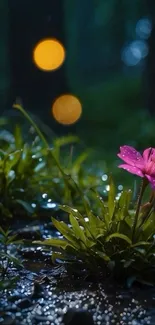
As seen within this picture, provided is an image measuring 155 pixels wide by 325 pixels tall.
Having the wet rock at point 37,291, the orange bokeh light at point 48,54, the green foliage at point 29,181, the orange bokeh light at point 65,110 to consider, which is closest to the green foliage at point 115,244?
the wet rock at point 37,291

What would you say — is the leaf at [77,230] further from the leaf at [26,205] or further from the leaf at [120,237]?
the leaf at [26,205]

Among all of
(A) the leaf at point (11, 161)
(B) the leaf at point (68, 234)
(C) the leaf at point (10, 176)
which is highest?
(A) the leaf at point (11, 161)

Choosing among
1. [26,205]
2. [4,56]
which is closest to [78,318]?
[26,205]

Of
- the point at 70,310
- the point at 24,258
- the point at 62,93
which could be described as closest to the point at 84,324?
the point at 70,310

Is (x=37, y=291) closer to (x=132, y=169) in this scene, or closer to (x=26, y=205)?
(x=132, y=169)

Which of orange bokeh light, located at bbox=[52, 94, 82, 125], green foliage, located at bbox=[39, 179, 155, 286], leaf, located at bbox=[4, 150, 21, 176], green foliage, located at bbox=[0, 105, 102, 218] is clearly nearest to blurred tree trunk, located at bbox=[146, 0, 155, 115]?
orange bokeh light, located at bbox=[52, 94, 82, 125]

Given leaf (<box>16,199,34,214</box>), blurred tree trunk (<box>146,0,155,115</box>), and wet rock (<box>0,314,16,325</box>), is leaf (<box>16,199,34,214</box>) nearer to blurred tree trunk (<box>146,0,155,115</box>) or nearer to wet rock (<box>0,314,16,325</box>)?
wet rock (<box>0,314,16,325</box>)
